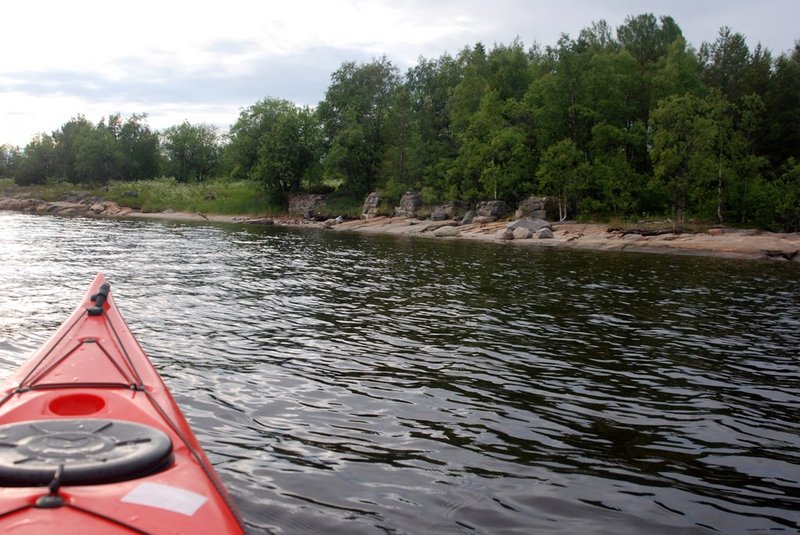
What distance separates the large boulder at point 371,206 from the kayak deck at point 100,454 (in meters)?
57.7

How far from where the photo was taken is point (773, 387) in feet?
31.3

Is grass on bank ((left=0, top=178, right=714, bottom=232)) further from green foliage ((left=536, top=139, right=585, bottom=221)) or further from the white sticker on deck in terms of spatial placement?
the white sticker on deck

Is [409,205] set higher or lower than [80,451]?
higher

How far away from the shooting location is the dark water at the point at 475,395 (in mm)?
5766

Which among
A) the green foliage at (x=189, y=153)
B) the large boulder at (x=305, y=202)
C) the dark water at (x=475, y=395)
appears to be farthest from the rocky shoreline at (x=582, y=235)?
the green foliage at (x=189, y=153)

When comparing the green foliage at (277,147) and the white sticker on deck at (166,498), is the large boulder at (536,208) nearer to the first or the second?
the green foliage at (277,147)

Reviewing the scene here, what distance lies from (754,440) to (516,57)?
61546 millimetres

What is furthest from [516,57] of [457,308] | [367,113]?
[457,308]

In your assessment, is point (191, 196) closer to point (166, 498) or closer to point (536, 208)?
point (536, 208)

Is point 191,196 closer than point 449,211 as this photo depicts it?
No

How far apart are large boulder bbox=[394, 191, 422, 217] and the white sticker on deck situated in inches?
2238

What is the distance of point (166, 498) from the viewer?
3.63 meters

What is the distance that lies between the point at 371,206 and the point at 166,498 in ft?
203

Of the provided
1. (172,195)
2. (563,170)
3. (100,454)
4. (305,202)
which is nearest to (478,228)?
(563,170)
